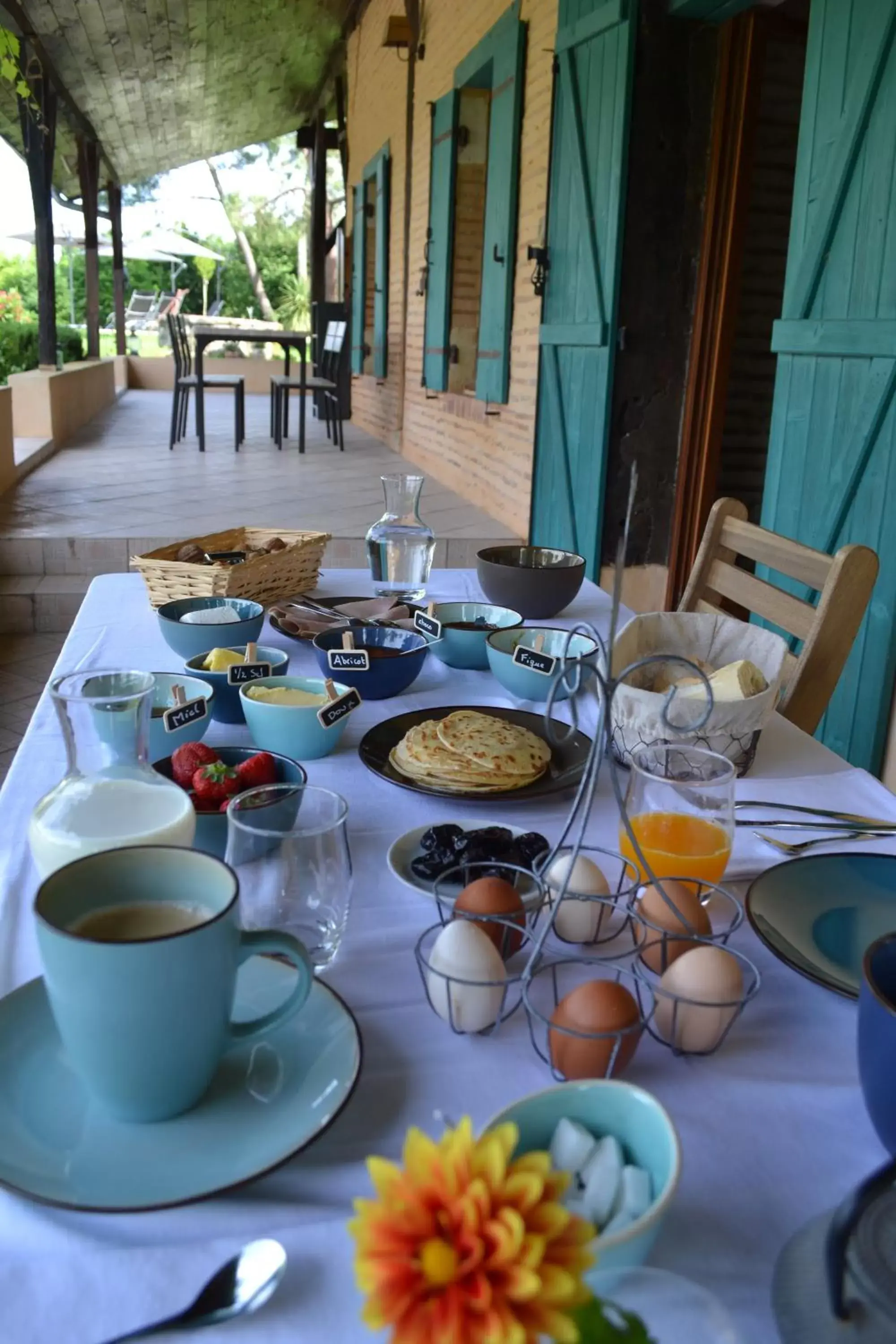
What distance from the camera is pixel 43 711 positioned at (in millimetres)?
1322

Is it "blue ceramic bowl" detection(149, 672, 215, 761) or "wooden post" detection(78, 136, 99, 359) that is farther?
"wooden post" detection(78, 136, 99, 359)

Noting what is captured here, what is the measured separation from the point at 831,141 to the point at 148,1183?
274cm

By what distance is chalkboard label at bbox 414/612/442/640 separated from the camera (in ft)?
5.12

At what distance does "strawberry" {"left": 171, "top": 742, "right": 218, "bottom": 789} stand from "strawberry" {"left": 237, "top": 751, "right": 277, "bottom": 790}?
0.03 metres

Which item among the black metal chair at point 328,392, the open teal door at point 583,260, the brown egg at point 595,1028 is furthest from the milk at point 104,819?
the black metal chair at point 328,392

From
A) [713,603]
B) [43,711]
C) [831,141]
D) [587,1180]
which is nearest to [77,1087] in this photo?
[587,1180]

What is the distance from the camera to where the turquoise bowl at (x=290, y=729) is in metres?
1.19

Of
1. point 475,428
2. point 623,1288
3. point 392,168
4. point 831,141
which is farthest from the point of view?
point 392,168

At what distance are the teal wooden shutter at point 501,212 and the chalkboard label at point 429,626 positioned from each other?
12.3ft

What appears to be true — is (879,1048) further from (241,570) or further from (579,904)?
(241,570)

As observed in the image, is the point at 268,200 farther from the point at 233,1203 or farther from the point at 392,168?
the point at 233,1203

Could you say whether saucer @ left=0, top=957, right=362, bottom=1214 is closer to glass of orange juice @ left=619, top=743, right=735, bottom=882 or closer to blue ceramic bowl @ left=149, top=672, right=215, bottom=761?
glass of orange juice @ left=619, top=743, right=735, bottom=882

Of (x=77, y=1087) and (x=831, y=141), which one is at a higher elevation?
(x=831, y=141)

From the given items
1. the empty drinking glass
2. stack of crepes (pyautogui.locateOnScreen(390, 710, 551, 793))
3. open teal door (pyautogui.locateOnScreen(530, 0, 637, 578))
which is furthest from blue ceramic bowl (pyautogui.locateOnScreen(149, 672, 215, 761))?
open teal door (pyautogui.locateOnScreen(530, 0, 637, 578))
